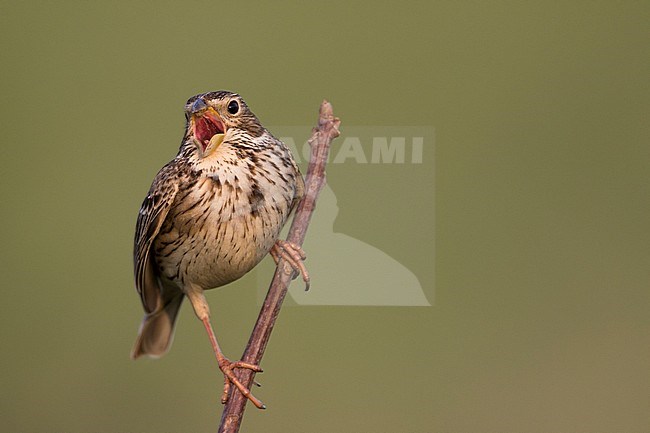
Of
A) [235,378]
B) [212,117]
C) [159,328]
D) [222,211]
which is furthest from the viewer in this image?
[159,328]

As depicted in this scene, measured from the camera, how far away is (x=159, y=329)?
3.17 m

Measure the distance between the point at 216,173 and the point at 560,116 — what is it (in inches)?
156

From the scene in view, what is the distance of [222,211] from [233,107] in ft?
1.20

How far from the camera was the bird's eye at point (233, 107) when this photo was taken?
92.9 inches

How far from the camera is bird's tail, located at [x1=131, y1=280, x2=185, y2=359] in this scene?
3.11 meters

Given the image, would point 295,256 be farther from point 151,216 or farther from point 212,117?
point 151,216

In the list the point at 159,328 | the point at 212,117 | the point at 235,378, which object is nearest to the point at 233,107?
the point at 212,117

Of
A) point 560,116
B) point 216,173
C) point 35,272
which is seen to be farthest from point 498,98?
point 216,173

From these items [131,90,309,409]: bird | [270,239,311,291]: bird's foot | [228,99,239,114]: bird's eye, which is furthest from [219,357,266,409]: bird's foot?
[228,99,239,114]: bird's eye

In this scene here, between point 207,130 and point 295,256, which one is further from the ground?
point 207,130

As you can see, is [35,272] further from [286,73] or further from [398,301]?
[398,301]

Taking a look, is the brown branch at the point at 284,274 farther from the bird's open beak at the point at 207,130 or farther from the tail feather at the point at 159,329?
the tail feather at the point at 159,329

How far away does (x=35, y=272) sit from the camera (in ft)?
19.6

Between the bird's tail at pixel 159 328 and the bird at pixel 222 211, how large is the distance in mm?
219
